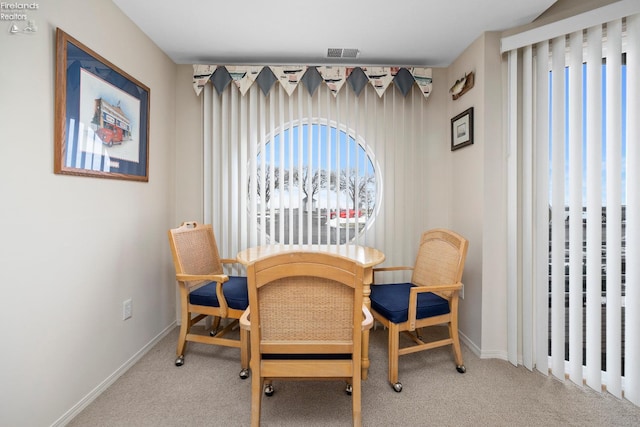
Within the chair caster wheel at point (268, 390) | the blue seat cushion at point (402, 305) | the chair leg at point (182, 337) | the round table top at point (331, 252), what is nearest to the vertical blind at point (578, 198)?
the blue seat cushion at point (402, 305)

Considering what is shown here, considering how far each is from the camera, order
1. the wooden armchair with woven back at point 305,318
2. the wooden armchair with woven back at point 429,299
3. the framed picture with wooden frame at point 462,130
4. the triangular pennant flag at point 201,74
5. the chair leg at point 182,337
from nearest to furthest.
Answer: the wooden armchair with woven back at point 305,318 < the wooden armchair with woven back at point 429,299 < the chair leg at point 182,337 < the framed picture with wooden frame at point 462,130 < the triangular pennant flag at point 201,74

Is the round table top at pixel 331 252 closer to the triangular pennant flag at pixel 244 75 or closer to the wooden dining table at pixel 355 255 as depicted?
the wooden dining table at pixel 355 255

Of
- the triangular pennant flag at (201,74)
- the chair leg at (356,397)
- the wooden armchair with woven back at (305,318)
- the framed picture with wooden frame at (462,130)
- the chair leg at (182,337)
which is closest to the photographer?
the wooden armchair with woven back at (305,318)

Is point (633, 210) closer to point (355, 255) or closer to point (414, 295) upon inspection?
point (414, 295)

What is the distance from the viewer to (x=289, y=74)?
285 centimetres

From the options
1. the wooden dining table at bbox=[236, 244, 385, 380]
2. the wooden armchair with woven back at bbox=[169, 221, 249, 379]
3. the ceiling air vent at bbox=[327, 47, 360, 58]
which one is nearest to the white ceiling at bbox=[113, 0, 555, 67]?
the ceiling air vent at bbox=[327, 47, 360, 58]

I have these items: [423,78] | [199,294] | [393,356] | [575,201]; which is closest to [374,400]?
[393,356]

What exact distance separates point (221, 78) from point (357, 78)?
1.28m

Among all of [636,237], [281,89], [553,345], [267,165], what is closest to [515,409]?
[553,345]

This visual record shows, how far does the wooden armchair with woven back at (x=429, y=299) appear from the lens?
2039mm

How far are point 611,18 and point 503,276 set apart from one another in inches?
72.5

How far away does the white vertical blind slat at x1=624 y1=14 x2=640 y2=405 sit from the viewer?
1821 mm

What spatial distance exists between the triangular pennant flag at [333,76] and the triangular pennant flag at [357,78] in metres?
0.06

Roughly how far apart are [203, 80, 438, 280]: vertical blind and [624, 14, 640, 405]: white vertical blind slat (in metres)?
1.39
